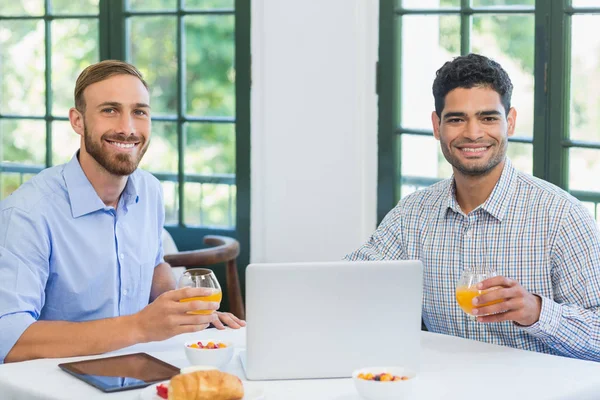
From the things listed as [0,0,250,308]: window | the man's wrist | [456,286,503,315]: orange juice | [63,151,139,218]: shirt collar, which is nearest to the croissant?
[456,286,503,315]: orange juice

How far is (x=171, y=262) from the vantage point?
3578mm

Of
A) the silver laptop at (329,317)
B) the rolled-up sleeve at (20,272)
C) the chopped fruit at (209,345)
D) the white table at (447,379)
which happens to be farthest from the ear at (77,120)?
the silver laptop at (329,317)

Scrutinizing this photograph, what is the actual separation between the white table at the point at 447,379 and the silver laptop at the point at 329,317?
4 cm

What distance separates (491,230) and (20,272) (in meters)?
1.16

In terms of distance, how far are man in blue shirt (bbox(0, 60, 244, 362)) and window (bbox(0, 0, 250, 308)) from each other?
1361mm

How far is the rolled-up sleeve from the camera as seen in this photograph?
2191 mm

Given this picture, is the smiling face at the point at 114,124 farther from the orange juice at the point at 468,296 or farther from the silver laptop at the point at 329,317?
the orange juice at the point at 468,296

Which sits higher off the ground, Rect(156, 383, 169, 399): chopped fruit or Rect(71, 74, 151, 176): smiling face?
Rect(71, 74, 151, 176): smiling face

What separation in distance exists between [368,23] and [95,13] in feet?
4.50

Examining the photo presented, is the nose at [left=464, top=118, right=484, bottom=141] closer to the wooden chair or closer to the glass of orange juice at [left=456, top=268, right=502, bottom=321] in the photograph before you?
the glass of orange juice at [left=456, top=268, right=502, bottom=321]

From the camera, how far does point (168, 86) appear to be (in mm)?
4297

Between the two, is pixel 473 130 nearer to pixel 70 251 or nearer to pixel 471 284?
pixel 471 284

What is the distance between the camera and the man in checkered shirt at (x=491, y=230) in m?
2.37

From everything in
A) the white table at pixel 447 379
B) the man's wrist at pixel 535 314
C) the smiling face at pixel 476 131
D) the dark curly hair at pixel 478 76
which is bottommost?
the white table at pixel 447 379
